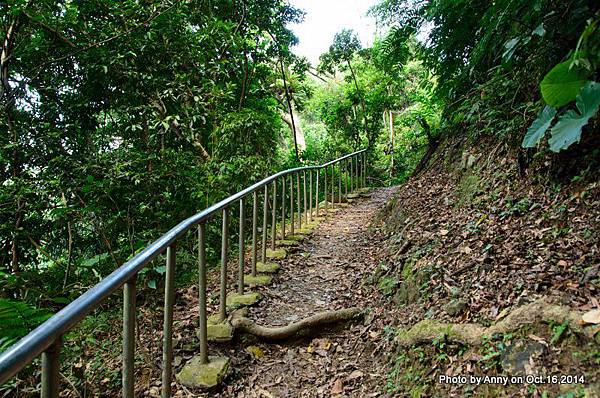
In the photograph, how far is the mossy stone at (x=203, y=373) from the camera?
2379 mm

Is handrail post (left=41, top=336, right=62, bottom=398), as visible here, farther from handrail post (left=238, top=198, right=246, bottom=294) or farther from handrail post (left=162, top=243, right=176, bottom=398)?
handrail post (left=238, top=198, right=246, bottom=294)

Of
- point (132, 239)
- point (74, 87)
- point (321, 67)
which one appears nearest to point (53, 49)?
point (74, 87)

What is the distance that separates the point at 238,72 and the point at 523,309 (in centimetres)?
619

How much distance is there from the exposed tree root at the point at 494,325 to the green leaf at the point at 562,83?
1.01 metres

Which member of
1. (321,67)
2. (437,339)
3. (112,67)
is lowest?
(437,339)

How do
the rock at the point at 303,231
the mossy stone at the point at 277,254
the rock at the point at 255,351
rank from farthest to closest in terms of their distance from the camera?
the rock at the point at 303,231 → the mossy stone at the point at 277,254 → the rock at the point at 255,351

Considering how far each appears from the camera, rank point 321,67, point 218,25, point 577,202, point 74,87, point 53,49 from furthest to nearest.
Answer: point 321,67 < point 218,25 < point 74,87 < point 53,49 < point 577,202

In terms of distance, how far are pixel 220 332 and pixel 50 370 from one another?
1922mm

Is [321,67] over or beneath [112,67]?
over

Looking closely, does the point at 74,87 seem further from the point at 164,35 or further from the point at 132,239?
the point at 132,239

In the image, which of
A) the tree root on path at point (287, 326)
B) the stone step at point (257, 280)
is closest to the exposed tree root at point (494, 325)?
the tree root on path at point (287, 326)

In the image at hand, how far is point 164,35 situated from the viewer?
5.21 metres

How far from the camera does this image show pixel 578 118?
1963 mm

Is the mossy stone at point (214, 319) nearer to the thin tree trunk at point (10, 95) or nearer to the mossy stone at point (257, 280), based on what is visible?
the mossy stone at point (257, 280)
